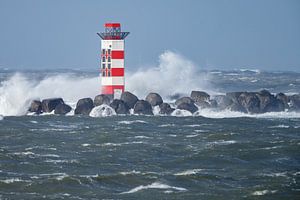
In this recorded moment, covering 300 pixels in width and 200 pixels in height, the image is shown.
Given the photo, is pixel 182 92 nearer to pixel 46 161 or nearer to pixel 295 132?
pixel 295 132

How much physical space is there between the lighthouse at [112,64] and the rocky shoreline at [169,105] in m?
0.61

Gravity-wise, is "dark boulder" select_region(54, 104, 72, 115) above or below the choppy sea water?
above

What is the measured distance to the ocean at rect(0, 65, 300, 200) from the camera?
800 inches

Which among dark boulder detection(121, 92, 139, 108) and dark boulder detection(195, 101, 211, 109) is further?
dark boulder detection(195, 101, 211, 109)

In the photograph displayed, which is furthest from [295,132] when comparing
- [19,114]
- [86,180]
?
[19,114]

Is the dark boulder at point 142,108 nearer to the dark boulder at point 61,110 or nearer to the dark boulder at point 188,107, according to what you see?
the dark boulder at point 188,107

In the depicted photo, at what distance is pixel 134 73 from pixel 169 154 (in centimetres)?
2692

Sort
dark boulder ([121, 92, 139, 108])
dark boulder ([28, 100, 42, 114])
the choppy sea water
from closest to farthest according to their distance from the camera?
the choppy sea water, dark boulder ([121, 92, 139, 108]), dark boulder ([28, 100, 42, 114])

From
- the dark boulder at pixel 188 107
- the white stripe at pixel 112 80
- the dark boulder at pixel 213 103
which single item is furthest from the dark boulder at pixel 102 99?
the dark boulder at pixel 213 103

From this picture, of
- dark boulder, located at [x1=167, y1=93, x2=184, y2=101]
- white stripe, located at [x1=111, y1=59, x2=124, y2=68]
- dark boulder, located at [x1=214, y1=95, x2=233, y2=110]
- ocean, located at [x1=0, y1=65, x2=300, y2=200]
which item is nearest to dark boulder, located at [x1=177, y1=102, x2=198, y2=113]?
ocean, located at [x1=0, y1=65, x2=300, y2=200]

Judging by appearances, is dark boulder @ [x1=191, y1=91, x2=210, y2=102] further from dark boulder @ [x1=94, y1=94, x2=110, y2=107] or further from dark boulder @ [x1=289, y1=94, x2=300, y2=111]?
dark boulder @ [x1=94, y1=94, x2=110, y2=107]

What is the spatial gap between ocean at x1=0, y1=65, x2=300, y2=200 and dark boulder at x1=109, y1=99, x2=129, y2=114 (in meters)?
0.87

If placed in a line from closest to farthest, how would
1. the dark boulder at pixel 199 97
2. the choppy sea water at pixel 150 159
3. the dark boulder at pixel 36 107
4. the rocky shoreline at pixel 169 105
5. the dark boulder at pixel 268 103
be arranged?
the choppy sea water at pixel 150 159 → the rocky shoreline at pixel 169 105 → the dark boulder at pixel 268 103 → the dark boulder at pixel 36 107 → the dark boulder at pixel 199 97

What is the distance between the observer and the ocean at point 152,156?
800 inches
